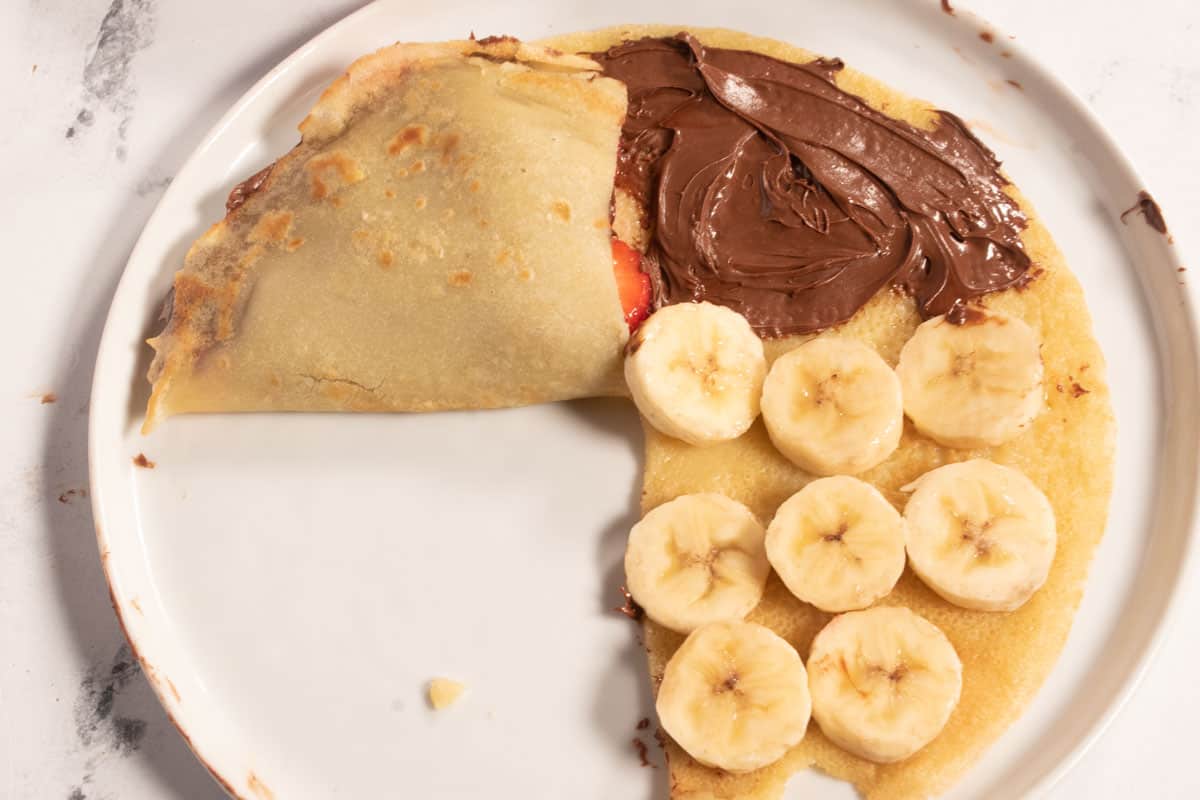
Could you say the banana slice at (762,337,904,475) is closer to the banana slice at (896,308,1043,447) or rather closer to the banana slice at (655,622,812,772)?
the banana slice at (896,308,1043,447)

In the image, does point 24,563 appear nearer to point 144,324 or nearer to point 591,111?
point 144,324

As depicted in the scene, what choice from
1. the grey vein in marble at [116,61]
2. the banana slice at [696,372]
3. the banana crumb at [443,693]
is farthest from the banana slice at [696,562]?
the grey vein in marble at [116,61]

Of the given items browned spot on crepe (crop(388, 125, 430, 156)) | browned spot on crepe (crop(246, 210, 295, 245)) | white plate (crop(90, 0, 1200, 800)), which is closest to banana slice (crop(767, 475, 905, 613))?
white plate (crop(90, 0, 1200, 800))

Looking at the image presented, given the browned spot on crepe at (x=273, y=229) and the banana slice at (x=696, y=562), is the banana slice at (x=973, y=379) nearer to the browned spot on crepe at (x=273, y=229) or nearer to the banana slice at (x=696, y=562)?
the banana slice at (x=696, y=562)

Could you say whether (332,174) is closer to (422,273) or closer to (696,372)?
(422,273)

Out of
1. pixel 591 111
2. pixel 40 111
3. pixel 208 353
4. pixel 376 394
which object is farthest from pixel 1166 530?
pixel 40 111
